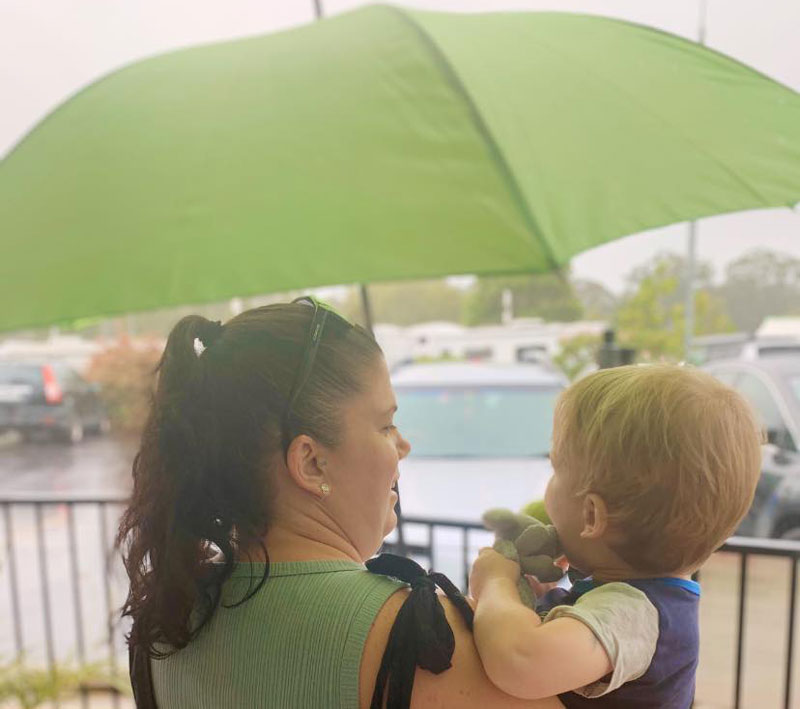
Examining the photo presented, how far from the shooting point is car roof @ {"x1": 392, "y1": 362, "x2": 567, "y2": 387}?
17.4 feet

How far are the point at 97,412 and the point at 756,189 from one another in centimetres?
971

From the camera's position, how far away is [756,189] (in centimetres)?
111

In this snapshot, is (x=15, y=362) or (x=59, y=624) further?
(x=15, y=362)

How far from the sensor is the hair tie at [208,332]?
2.94 feet

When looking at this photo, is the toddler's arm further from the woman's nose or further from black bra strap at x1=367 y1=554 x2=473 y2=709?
the woman's nose

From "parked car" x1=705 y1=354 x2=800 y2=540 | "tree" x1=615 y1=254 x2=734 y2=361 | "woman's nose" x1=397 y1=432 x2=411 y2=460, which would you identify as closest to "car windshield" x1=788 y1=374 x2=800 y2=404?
"parked car" x1=705 y1=354 x2=800 y2=540

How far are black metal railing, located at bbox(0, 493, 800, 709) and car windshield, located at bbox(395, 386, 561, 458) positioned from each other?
1201 millimetres

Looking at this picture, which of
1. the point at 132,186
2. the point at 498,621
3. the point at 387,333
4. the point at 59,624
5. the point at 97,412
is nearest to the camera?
the point at 498,621

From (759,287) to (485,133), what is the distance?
717 cm

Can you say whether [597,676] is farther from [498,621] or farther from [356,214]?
[356,214]

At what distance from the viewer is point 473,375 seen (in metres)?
5.55

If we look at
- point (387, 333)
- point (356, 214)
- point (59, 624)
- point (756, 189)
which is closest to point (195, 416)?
point (356, 214)

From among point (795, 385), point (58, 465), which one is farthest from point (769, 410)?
point (58, 465)

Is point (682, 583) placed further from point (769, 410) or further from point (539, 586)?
point (769, 410)
